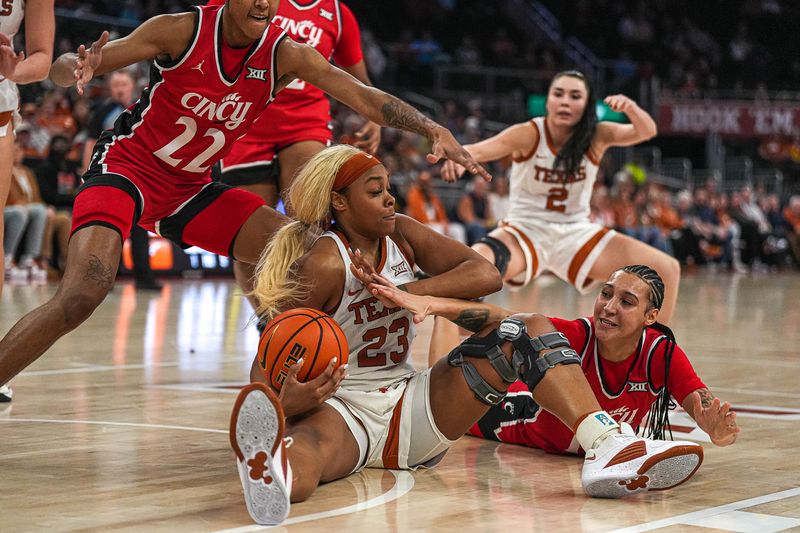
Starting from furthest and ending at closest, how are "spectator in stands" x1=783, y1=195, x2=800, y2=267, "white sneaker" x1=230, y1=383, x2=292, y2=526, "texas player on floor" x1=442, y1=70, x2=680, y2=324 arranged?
1. "spectator in stands" x1=783, y1=195, x2=800, y2=267
2. "texas player on floor" x1=442, y1=70, x2=680, y2=324
3. "white sneaker" x1=230, y1=383, x2=292, y2=526

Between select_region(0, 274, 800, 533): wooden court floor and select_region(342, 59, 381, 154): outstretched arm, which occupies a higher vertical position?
select_region(342, 59, 381, 154): outstretched arm

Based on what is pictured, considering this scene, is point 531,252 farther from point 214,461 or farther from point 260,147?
point 214,461

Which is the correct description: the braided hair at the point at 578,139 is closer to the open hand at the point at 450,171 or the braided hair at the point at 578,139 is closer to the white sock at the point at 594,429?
the open hand at the point at 450,171

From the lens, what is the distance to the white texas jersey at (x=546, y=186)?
7.20m

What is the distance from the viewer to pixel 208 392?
20.1 feet

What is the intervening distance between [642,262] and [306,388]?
143 inches

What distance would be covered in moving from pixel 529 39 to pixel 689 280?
11402mm

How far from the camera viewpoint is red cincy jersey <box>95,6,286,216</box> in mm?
4691

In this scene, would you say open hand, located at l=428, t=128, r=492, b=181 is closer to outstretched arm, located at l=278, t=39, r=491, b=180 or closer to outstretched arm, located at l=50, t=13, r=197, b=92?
outstretched arm, located at l=278, t=39, r=491, b=180

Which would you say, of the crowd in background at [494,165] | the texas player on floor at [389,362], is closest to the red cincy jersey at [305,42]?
the texas player on floor at [389,362]

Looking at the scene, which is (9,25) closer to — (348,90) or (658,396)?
(348,90)

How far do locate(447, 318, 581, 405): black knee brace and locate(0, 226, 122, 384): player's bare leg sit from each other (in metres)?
1.46

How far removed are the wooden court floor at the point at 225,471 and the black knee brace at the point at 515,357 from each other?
363 mm

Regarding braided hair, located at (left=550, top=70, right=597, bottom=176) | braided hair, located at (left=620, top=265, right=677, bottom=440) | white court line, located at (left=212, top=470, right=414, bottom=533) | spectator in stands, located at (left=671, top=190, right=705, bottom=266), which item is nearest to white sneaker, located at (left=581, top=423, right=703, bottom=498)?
white court line, located at (left=212, top=470, right=414, bottom=533)
